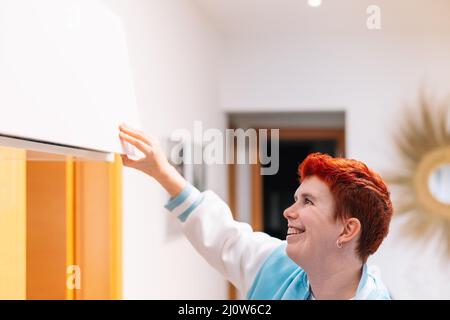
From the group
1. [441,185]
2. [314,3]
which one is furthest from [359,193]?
[441,185]

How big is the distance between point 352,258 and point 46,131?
0.25 meters

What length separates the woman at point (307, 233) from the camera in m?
0.41

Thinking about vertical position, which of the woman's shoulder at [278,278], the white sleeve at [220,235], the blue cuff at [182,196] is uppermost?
the blue cuff at [182,196]

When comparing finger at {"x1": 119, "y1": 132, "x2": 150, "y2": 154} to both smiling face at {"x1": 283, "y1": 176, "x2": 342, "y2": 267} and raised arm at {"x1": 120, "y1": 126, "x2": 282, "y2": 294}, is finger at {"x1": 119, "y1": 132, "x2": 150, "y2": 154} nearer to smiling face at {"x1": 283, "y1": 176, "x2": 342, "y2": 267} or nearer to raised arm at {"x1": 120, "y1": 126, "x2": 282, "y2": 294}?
raised arm at {"x1": 120, "y1": 126, "x2": 282, "y2": 294}

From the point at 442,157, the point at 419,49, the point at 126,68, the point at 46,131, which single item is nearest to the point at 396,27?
the point at 419,49

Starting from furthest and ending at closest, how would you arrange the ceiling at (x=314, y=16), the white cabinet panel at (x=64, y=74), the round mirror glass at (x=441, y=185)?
the round mirror glass at (x=441, y=185), the ceiling at (x=314, y=16), the white cabinet panel at (x=64, y=74)

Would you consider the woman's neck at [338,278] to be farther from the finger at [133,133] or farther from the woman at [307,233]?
the finger at [133,133]

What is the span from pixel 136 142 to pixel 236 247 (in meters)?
0.14

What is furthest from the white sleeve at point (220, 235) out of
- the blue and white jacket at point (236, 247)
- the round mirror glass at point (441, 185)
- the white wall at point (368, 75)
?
the round mirror glass at point (441, 185)

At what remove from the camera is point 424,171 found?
68 centimetres

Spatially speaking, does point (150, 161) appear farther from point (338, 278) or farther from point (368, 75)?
point (368, 75)

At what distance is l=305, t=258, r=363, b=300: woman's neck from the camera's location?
0.43 m

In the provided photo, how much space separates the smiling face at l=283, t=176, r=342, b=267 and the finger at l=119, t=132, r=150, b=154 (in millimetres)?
130
